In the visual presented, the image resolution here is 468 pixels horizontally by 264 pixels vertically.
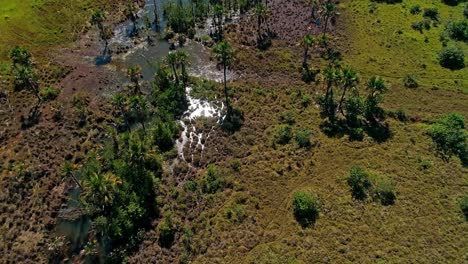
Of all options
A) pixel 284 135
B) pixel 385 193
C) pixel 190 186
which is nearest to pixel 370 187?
pixel 385 193

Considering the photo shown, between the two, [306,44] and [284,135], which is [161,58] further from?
[284,135]

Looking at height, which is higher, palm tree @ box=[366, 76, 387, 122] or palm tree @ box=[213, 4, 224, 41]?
palm tree @ box=[213, 4, 224, 41]

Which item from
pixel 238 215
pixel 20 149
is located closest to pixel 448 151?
pixel 238 215

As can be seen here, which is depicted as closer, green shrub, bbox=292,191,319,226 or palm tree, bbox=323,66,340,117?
green shrub, bbox=292,191,319,226

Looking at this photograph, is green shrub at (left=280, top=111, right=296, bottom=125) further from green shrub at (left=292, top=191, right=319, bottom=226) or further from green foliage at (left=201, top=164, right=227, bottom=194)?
green shrub at (left=292, top=191, right=319, bottom=226)

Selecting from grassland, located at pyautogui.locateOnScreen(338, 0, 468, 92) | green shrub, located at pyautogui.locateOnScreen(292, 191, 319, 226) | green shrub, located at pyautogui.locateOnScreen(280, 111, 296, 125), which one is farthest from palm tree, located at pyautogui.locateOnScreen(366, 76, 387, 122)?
green shrub, located at pyautogui.locateOnScreen(292, 191, 319, 226)
